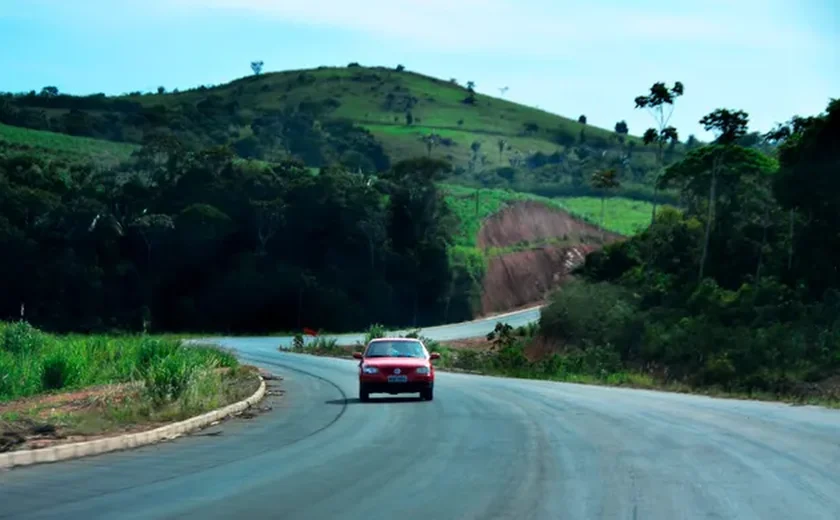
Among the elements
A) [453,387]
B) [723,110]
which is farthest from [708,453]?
[723,110]

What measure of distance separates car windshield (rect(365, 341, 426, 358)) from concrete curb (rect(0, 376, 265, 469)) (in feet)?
23.7

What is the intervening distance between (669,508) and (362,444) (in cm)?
700

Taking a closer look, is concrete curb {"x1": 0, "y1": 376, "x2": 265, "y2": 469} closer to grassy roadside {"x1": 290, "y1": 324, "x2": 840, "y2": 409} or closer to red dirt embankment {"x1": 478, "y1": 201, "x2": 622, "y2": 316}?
grassy roadside {"x1": 290, "y1": 324, "x2": 840, "y2": 409}

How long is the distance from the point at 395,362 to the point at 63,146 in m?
95.6

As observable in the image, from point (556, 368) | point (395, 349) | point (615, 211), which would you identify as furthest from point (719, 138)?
point (615, 211)

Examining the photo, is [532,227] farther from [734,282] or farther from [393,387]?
[393,387]

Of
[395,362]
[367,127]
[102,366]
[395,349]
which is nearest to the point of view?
[395,362]

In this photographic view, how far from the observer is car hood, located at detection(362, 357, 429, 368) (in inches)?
1063

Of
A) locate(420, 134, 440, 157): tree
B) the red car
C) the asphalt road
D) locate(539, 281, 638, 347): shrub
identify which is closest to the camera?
the asphalt road

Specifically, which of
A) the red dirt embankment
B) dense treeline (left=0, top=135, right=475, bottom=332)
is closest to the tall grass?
dense treeline (left=0, top=135, right=475, bottom=332)

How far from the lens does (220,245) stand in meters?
90.2

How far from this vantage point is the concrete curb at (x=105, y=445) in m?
14.4

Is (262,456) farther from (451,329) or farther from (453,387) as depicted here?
(451,329)

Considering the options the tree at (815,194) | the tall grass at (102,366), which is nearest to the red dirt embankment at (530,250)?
the tree at (815,194)
